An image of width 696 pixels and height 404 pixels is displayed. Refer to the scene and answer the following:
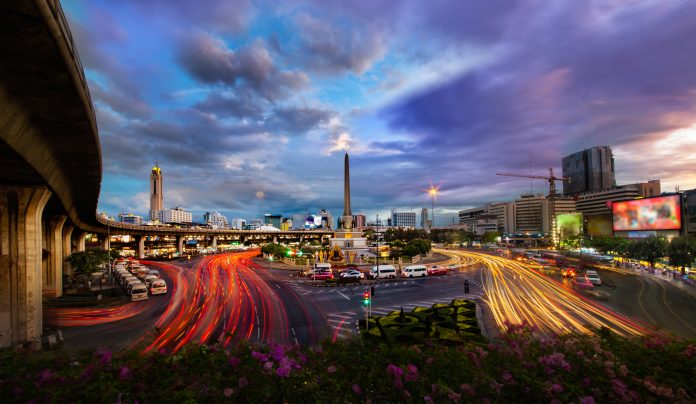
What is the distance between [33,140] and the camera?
11312mm

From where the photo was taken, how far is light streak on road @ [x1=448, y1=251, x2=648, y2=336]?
66.9 ft

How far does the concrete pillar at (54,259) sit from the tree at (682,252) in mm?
77072

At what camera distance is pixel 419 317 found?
13633mm

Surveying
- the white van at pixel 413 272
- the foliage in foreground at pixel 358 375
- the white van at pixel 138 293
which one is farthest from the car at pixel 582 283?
the white van at pixel 138 293

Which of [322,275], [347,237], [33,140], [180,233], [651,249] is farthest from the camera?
[180,233]

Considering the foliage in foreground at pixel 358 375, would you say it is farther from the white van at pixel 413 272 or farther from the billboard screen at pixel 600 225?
the billboard screen at pixel 600 225

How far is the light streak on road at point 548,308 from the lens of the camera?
2041 centimetres

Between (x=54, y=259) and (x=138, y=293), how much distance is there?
11.3 m

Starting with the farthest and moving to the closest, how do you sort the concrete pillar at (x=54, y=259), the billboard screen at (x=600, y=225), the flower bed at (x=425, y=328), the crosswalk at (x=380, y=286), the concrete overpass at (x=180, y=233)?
the billboard screen at (x=600, y=225) < the concrete overpass at (x=180, y=233) < the crosswalk at (x=380, y=286) < the concrete pillar at (x=54, y=259) < the flower bed at (x=425, y=328)

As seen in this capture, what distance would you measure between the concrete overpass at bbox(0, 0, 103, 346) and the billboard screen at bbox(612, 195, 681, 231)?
83.1 meters

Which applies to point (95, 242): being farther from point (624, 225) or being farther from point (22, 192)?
point (624, 225)

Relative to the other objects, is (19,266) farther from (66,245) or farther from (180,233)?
(180,233)

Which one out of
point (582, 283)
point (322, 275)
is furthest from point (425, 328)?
point (582, 283)

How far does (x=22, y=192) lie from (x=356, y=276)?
31.4m
